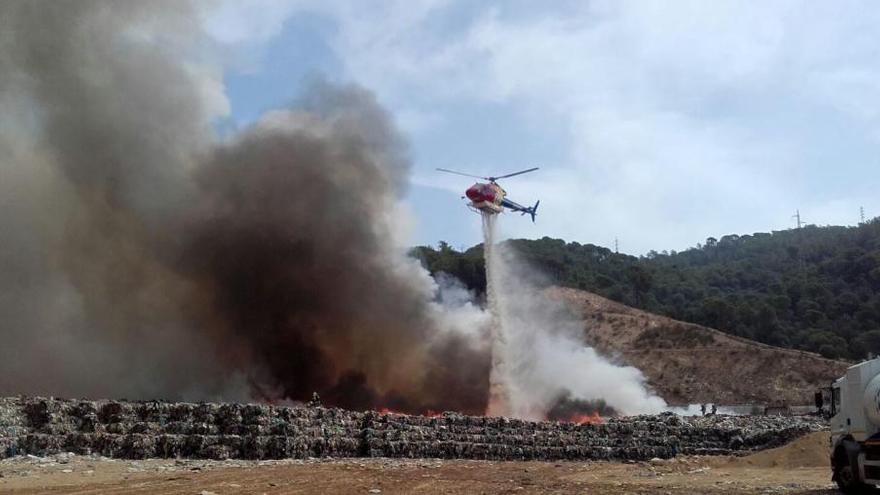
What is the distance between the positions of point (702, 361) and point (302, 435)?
65.3m

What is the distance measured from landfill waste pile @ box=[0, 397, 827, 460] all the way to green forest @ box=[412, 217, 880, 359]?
27.3 m

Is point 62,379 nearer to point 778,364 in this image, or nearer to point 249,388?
point 249,388

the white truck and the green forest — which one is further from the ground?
the green forest

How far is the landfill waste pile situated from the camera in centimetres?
2430

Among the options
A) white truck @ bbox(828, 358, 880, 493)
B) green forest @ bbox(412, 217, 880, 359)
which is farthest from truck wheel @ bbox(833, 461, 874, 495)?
green forest @ bbox(412, 217, 880, 359)

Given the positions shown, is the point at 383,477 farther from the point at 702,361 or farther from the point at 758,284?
the point at 758,284

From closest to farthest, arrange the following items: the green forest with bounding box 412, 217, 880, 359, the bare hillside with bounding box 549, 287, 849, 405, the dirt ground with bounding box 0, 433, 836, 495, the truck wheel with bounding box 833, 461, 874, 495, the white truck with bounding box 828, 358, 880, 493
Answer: the white truck with bounding box 828, 358, 880, 493, the truck wheel with bounding box 833, 461, 874, 495, the dirt ground with bounding box 0, 433, 836, 495, the bare hillside with bounding box 549, 287, 849, 405, the green forest with bounding box 412, 217, 880, 359

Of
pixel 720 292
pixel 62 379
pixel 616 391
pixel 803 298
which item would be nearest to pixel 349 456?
pixel 62 379

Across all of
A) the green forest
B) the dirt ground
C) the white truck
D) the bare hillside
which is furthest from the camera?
the green forest

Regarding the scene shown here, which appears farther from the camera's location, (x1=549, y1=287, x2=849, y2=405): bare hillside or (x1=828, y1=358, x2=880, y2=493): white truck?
(x1=549, y1=287, x2=849, y2=405): bare hillside

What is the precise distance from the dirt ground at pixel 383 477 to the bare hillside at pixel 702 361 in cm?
5145

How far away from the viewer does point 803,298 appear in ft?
350

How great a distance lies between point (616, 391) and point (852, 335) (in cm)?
4204

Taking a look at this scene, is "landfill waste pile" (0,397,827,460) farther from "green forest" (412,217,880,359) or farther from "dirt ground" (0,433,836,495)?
"green forest" (412,217,880,359)
